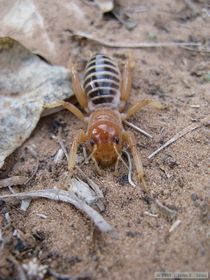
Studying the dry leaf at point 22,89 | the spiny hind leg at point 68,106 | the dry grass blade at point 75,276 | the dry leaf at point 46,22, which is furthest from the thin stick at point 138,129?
the dry grass blade at point 75,276

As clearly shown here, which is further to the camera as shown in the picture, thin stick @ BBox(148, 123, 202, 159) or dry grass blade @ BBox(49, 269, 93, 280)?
thin stick @ BBox(148, 123, 202, 159)

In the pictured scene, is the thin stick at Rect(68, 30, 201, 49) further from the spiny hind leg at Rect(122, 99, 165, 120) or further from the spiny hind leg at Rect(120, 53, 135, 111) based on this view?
the spiny hind leg at Rect(122, 99, 165, 120)

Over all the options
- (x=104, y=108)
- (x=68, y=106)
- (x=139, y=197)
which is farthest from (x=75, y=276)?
(x=104, y=108)

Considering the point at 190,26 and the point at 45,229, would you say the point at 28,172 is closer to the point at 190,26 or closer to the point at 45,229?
the point at 45,229

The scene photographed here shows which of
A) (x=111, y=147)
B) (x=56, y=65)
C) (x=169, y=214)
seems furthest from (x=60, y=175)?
(x=56, y=65)

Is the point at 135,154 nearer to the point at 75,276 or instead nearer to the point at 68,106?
the point at 68,106

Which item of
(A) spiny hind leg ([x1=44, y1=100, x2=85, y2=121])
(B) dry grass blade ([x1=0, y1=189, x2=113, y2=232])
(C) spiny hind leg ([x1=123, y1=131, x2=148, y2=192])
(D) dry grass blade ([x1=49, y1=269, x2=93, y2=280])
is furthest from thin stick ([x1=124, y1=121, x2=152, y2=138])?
(D) dry grass blade ([x1=49, y1=269, x2=93, y2=280])
